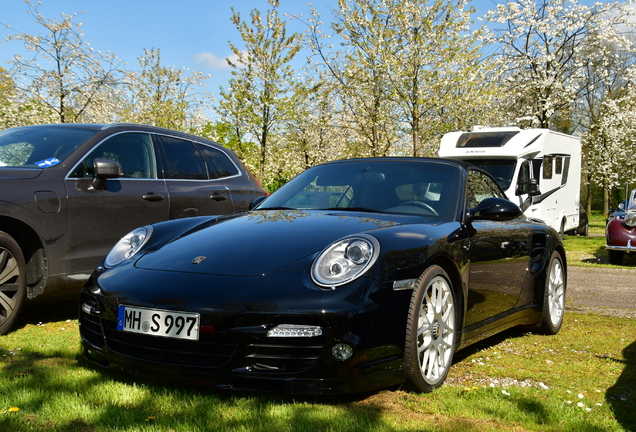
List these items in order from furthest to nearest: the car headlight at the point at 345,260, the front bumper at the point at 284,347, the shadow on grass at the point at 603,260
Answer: the shadow on grass at the point at 603,260 → the car headlight at the point at 345,260 → the front bumper at the point at 284,347

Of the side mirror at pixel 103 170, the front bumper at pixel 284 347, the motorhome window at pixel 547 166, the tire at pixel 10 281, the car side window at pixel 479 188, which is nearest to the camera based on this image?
the front bumper at pixel 284 347

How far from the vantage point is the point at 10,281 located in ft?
15.8

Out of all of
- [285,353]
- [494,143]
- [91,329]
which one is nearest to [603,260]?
[494,143]

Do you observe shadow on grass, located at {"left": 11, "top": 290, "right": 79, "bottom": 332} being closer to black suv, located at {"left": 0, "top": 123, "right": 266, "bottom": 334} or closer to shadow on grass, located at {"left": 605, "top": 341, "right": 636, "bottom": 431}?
black suv, located at {"left": 0, "top": 123, "right": 266, "bottom": 334}

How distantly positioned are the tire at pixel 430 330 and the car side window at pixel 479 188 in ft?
3.07

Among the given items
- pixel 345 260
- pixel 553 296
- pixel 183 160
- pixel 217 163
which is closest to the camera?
pixel 345 260

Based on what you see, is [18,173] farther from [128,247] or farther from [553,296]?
[553,296]

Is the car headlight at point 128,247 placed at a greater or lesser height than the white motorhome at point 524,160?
lesser

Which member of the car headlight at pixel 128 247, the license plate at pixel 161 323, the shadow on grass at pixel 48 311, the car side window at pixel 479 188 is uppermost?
the car side window at pixel 479 188

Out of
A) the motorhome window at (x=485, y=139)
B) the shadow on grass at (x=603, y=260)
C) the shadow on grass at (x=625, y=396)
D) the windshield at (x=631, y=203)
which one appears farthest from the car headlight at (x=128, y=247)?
the windshield at (x=631, y=203)

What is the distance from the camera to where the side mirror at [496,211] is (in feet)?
14.2

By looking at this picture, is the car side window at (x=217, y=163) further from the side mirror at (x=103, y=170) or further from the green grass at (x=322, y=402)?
the green grass at (x=322, y=402)

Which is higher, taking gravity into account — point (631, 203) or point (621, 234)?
point (631, 203)

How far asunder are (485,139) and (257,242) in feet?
35.1
